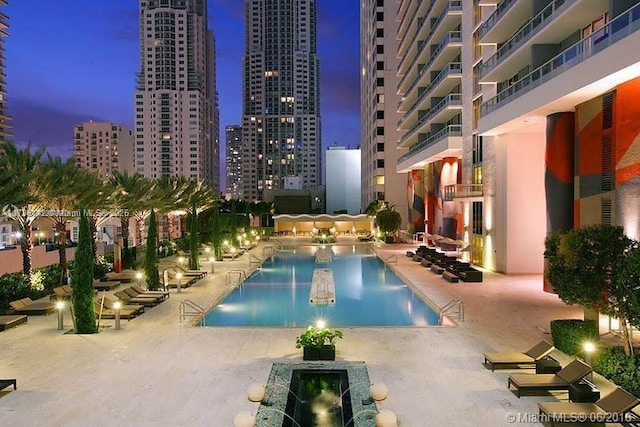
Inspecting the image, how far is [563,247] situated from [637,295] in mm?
2822

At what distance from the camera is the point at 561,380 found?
959 centimetres

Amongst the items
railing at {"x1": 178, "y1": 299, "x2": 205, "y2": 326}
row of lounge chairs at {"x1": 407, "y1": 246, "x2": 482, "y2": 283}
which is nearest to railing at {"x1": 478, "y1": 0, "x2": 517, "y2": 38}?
row of lounge chairs at {"x1": 407, "y1": 246, "x2": 482, "y2": 283}

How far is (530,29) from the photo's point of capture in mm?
20875

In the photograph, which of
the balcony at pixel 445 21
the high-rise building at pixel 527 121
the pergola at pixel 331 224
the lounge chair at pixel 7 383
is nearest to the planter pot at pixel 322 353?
the lounge chair at pixel 7 383

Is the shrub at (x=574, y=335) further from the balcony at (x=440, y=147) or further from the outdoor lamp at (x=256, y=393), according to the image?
the balcony at (x=440, y=147)

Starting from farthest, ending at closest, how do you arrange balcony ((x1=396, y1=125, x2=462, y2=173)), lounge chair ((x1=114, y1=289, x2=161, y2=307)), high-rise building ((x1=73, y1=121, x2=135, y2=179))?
high-rise building ((x1=73, y1=121, x2=135, y2=179)), balcony ((x1=396, y1=125, x2=462, y2=173)), lounge chair ((x1=114, y1=289, x2=161, y2=307))

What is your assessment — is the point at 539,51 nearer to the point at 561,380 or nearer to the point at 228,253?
the point at 561,380

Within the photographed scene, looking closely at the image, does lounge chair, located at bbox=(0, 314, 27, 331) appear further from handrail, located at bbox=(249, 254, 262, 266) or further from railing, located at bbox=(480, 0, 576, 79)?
railing, located at bbox=(480, 0, 576, 79)

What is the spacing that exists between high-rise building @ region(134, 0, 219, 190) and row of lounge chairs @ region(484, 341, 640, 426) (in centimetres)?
12649

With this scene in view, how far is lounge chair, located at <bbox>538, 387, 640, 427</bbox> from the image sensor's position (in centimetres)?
794

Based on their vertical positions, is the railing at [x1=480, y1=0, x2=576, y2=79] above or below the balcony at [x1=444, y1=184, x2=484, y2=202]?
above

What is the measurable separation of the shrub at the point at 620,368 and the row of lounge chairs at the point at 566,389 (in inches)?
40.5

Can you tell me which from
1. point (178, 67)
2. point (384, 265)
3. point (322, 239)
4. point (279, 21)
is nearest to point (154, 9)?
point (178, 67)

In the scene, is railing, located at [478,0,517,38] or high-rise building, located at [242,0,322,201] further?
high-rise building, located at [242,0,322,201]
